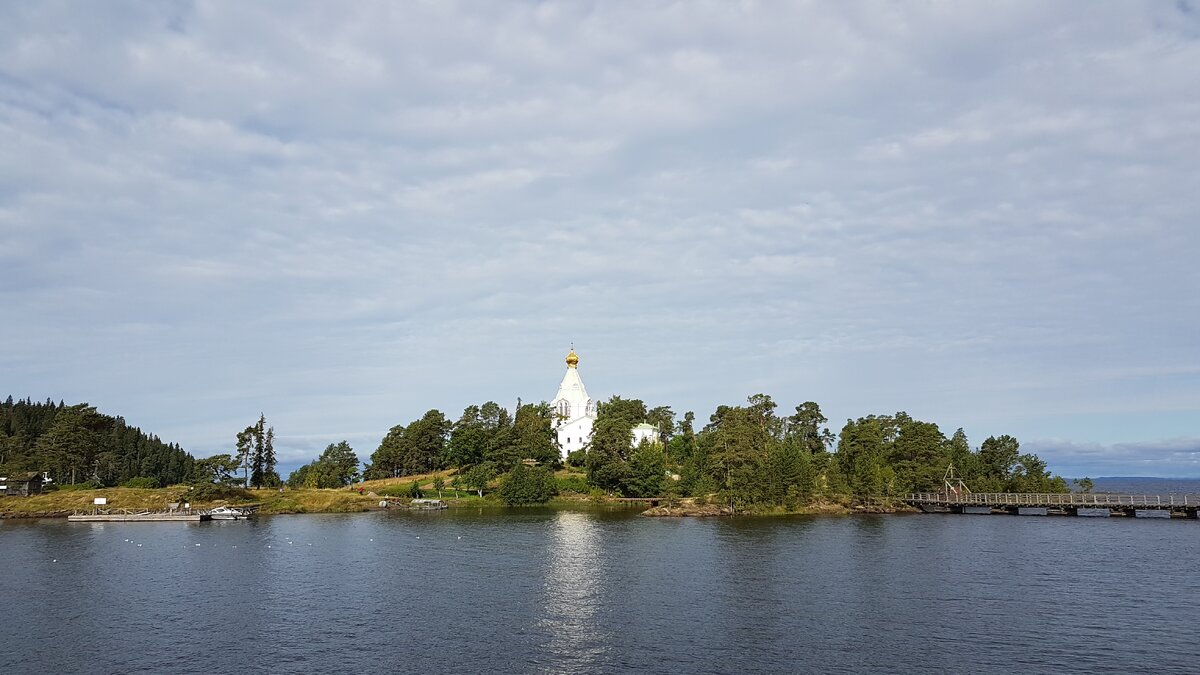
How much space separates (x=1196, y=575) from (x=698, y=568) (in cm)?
4165

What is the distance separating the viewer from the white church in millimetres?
185000

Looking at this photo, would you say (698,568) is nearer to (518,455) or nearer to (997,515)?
(997,515)

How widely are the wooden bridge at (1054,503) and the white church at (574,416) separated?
217 feet

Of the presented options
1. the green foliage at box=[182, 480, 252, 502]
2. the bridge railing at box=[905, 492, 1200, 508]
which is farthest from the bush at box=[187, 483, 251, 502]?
the bridge railing at box=[905, 492, 1200, 508]

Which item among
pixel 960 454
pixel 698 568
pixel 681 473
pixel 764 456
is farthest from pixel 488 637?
pixel 960 454

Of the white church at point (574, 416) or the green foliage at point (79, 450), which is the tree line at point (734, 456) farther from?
the green foliage at point (79, 450)

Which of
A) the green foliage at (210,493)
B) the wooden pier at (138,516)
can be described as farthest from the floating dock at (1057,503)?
the green foliage at (210,493)

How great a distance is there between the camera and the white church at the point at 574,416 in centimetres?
18500

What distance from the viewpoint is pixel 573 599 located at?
57781 mm

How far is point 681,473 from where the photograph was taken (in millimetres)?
148625

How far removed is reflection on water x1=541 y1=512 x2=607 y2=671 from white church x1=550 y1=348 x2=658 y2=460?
85.6 meters

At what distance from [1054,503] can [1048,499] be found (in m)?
2.28

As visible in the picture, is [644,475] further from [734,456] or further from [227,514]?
[227,514]

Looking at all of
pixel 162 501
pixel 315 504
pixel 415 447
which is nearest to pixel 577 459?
pixel 415 447
